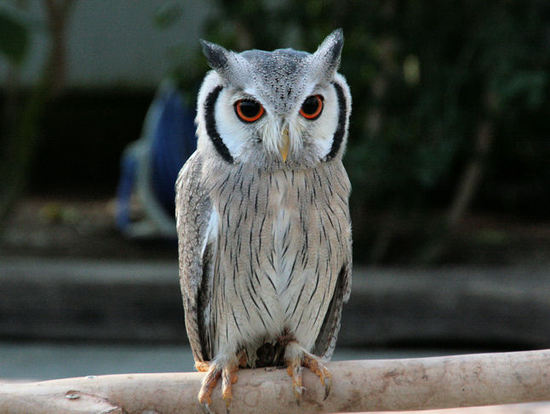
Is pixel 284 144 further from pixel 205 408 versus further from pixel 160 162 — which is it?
pixel 160 162

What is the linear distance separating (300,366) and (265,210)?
44 centimetres

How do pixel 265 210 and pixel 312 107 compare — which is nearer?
pixel 312 107

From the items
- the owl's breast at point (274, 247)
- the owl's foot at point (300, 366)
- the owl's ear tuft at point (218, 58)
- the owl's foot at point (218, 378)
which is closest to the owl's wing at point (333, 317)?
the owl's breast at point (274, 247)

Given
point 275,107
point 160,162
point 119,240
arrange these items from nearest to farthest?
1. point 275,107
2. point 119,240
3. point 160,162

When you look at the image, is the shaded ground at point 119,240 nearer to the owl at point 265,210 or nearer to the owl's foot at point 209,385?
the owl at point 265,210

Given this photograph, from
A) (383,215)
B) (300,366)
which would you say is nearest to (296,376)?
(300,366)

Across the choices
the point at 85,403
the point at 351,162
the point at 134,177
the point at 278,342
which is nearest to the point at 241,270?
the point at 278,342

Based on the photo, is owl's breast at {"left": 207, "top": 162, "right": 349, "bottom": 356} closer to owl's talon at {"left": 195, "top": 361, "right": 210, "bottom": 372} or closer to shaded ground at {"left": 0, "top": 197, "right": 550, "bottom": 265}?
owl's talon at {"left": 195, "top": 361, "right": 210, "bottom": 372}

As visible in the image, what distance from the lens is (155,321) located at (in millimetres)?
4836

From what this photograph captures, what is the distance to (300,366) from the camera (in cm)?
220

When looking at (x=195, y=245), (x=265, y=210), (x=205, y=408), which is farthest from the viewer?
(x=195, y=245)

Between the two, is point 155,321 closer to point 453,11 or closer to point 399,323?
point 399,323

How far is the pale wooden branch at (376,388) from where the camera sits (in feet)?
6.41

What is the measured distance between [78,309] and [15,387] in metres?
3.00
